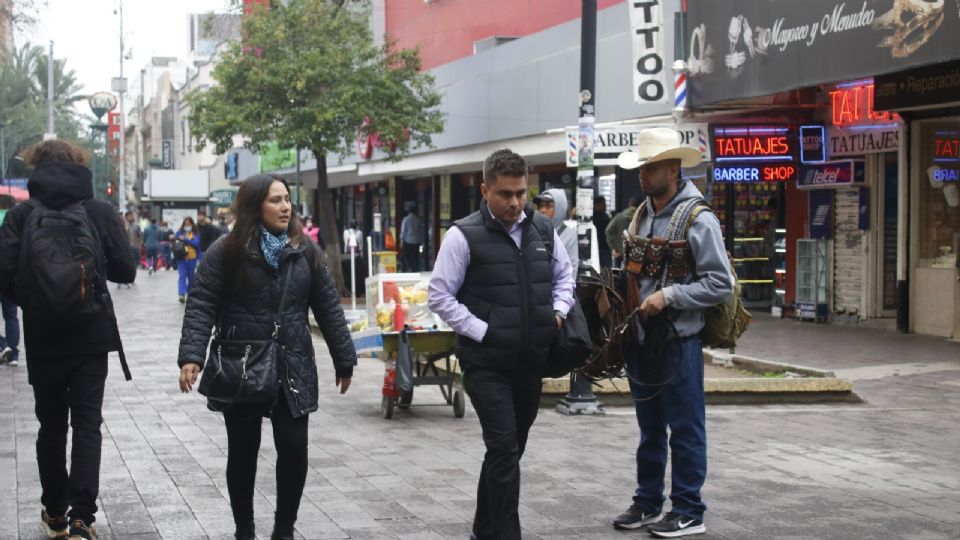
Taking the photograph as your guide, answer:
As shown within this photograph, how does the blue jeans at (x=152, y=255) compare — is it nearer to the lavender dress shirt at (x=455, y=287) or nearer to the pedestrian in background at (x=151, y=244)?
the pedestrian in background at (x=151, y=244)

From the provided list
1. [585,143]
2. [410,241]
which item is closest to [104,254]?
[585,143]

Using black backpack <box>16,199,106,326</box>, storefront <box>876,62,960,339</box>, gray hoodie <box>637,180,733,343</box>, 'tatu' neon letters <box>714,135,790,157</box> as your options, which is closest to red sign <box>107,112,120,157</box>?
'tatu' neon letters <box>714,135,790,157</box>

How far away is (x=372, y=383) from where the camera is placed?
13.6 metres

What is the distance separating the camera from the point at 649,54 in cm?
1991

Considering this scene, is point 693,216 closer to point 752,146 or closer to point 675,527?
point 675,527

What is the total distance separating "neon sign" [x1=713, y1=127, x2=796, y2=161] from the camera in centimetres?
2009

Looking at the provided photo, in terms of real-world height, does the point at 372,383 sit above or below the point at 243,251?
below

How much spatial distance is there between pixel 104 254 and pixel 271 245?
1.21 meters

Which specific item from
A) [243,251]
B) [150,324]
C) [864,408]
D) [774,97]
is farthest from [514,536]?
[150,324]

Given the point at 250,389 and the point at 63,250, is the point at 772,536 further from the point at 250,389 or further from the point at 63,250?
the point at 63,250

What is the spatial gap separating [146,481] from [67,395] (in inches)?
67.5

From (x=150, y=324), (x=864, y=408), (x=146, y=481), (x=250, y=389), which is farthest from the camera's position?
(x=150, y=324)

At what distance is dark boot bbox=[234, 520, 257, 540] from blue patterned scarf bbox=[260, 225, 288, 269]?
3.83ft

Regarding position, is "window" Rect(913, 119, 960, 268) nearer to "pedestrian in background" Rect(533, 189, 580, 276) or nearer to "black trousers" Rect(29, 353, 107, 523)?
"pedestrian in background" Rect(533, 189, 580, 276)
